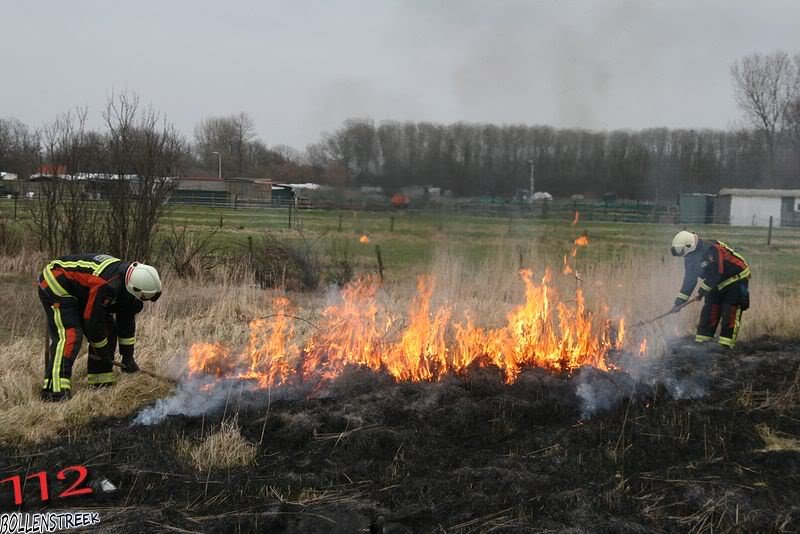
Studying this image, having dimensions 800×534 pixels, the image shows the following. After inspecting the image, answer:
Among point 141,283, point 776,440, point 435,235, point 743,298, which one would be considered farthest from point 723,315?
point 141,283

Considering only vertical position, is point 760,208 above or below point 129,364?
above

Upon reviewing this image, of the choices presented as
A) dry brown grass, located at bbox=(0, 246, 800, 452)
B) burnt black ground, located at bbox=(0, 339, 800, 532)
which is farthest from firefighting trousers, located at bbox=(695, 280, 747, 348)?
burnt black ground, located at bbox=(0, 339, 800, 532)

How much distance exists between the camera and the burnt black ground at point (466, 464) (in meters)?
4.04

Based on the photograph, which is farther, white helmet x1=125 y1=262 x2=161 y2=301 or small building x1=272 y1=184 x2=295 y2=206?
small building x1=272 y1=184 x2=295 y2=206

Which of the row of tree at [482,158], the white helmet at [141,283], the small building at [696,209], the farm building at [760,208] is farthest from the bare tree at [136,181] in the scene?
the farm building at [760,208]

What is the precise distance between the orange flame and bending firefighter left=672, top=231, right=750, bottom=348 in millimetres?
1580

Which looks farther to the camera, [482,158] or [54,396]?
[482,158]

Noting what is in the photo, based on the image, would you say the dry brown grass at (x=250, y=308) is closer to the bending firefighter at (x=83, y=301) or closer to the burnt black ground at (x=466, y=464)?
the bending firefighter at (x=83, y=301)

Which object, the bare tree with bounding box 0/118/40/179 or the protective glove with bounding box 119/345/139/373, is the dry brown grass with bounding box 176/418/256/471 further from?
the bare tree with bounding box 0/118/40/179

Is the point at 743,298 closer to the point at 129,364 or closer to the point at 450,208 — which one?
the point at 450,208

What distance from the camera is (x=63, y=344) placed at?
6055 mm

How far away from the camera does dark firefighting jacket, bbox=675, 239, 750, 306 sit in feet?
28.9

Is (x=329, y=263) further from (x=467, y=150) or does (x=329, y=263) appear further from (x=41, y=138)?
(x=41, y=138)

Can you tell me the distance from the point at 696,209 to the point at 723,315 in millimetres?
16635
